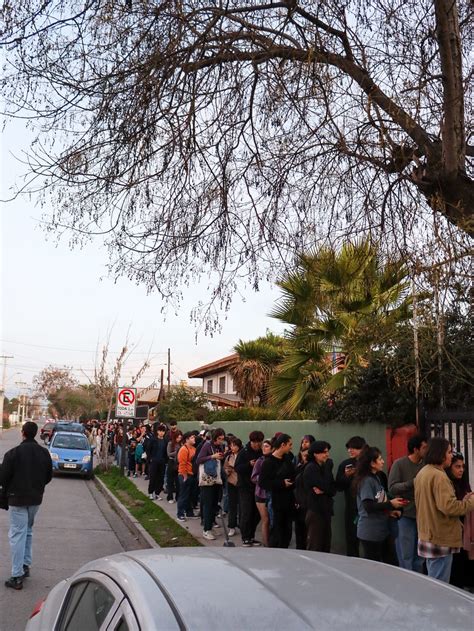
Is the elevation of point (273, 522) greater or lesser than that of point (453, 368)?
lesser

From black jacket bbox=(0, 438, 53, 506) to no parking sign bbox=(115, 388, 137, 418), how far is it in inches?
609

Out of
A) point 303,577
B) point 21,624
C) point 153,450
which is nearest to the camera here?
point 303,577

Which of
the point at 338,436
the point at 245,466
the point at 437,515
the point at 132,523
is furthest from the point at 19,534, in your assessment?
the point at 132,523

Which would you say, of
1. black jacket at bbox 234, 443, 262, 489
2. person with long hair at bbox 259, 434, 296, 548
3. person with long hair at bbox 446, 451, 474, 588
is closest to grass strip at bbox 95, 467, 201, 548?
black jacket at bbox 234, 443, 262, 489

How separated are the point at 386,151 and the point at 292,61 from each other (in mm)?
1557

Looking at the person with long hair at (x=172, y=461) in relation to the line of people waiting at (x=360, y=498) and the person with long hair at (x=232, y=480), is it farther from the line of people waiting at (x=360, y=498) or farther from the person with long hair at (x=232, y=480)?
the line of people waiting at (x=360, y=498)

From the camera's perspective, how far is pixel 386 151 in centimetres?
890

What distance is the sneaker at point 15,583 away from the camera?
834 cm

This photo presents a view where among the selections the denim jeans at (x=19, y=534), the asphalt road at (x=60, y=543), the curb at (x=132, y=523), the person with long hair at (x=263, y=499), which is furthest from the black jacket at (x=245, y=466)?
the denim jeans at (x=19, y=534)

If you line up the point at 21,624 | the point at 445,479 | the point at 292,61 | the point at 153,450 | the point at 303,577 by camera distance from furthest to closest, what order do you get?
the point at 153,450 < the point at 292,61 < the point at 21,624 < the point at 445,479 < the point at 303,577

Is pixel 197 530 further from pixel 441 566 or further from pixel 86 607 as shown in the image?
pixel 86 607

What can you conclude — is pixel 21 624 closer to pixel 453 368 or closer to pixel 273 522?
pixel 273 522

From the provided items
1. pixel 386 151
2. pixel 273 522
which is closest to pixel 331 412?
pixel 273 522

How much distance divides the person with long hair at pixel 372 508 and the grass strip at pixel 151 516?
396 cm
